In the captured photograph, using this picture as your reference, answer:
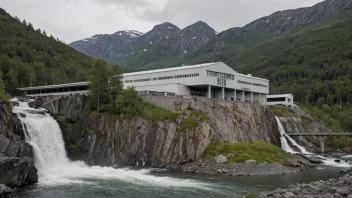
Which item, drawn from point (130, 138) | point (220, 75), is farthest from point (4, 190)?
point (220, 75)

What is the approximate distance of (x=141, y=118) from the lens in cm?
9881

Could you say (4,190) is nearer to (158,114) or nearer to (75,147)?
(75,147)

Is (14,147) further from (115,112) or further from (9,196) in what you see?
(115,112)

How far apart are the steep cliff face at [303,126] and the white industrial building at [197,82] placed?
63.7 ft

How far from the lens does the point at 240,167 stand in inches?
3452

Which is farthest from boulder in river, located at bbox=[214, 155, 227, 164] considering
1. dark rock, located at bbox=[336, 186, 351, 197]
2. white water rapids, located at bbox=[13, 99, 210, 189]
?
dark rock, located at bbox=[336, 186, 351, 197]

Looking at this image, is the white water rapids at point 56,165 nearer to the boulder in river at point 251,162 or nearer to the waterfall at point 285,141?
the boulder in river at point 251,162

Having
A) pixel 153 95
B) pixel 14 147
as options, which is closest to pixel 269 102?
pixel 153 95

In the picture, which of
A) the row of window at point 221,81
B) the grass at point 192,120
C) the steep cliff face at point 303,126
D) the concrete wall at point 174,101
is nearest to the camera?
the grass at point 192,120

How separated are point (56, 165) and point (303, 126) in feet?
359

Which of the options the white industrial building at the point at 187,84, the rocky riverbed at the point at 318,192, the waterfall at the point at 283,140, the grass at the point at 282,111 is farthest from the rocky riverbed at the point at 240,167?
the grass at the point at 282,111

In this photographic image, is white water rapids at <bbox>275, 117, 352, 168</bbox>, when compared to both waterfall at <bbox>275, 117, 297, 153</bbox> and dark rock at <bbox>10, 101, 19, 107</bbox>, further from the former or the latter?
dark rock at <bbox>10, 101, 19, 107</bbox>

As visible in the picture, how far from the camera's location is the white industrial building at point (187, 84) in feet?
411

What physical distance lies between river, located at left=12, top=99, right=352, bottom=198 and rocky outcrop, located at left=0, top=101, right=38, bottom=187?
8.52 feet
